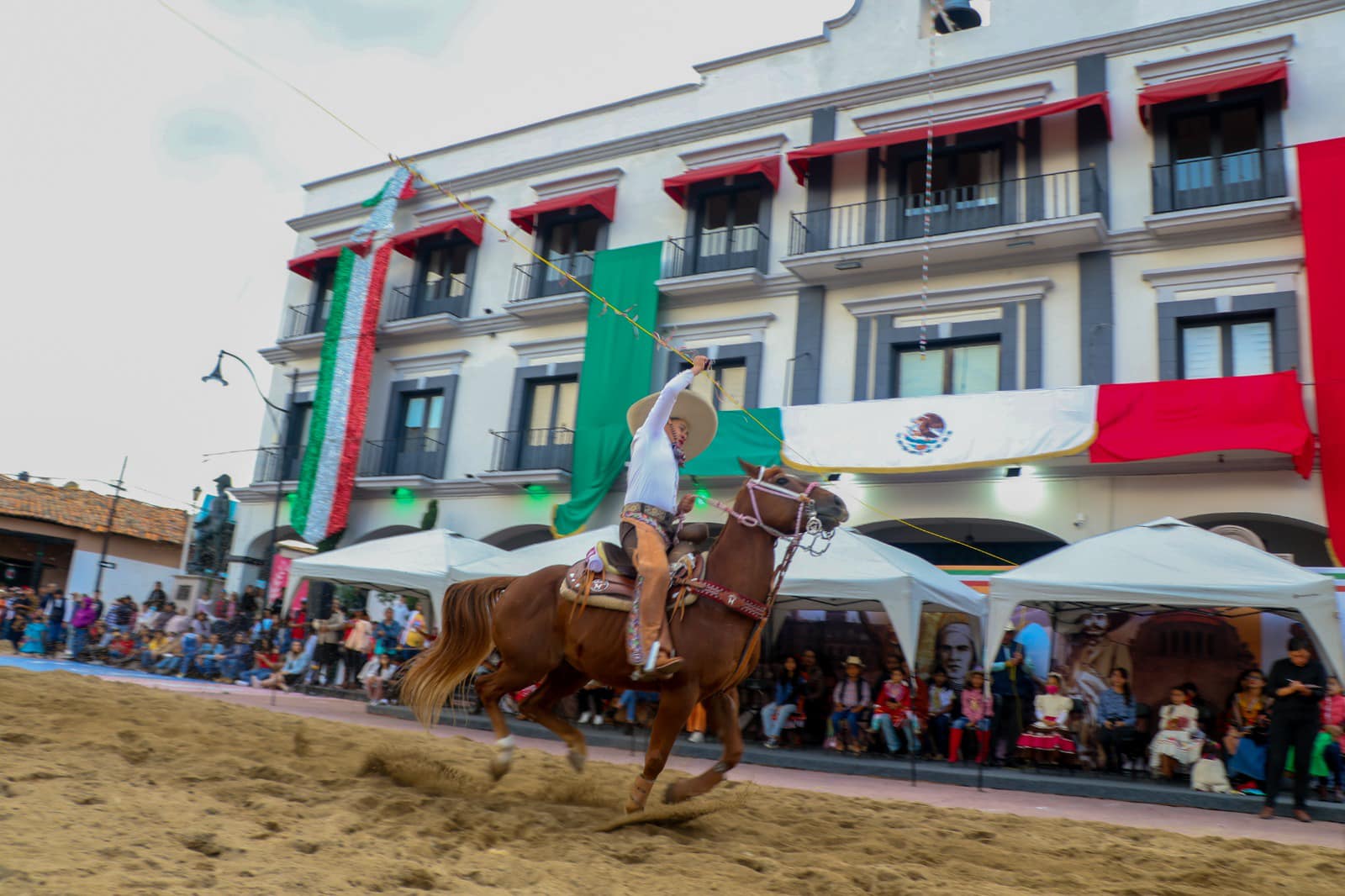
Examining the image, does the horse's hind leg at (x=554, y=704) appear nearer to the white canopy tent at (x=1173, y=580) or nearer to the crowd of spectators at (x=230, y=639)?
the white canopy tent at (x=1173, y=580)

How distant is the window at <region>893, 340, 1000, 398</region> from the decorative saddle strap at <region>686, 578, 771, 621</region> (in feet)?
35.8

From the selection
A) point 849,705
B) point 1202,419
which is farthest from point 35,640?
point 1202,419

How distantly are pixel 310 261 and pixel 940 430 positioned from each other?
1659 centimetres

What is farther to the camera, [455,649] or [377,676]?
[377,676]

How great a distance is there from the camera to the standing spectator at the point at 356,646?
658 inches

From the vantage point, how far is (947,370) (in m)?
16.3

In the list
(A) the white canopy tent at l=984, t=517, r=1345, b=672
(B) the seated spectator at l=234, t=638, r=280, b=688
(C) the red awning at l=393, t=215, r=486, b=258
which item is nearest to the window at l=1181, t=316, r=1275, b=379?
(A) the white canopy tent at l=984, t=517, r=1345, b=672

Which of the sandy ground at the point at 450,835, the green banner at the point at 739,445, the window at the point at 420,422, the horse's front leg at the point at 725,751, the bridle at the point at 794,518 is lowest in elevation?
the sandy ground at the point at 450,835

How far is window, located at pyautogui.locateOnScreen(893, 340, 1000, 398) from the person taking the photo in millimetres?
15977

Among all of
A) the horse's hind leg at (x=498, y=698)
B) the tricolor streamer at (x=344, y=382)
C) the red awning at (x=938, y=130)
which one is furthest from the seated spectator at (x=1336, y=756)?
the tricolor streamer at (x=344, y=382)

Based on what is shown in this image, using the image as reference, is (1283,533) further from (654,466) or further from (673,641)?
(673,641)

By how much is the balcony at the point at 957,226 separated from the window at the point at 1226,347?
6.73 feet

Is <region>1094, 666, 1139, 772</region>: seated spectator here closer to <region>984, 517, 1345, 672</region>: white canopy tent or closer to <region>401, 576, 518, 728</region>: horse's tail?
<region>984, 517, 1345, 672</region>: white canopy tent

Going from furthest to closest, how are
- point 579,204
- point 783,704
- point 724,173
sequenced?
point 579,204 < point 724,173 < point 783,704
